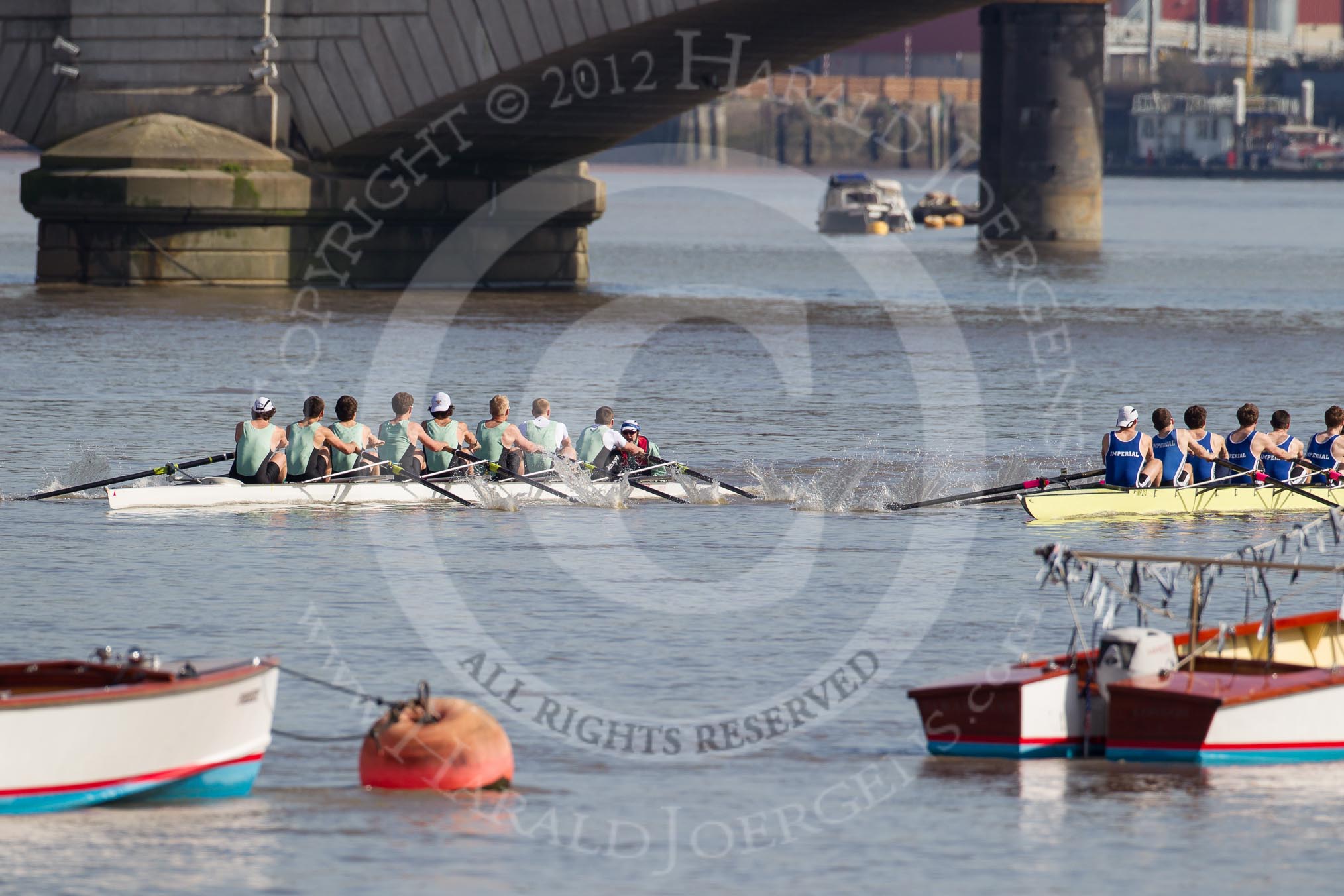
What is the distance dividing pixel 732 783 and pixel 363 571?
323 inches

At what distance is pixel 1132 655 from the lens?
49.9 ft

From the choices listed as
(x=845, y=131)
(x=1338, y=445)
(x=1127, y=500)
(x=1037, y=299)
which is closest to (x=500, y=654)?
(x=1127, y=500)

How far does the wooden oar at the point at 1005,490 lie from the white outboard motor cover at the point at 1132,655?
10.0 m

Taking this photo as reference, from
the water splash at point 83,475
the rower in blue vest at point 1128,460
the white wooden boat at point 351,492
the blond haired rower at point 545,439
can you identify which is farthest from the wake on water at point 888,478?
the water splash at point 83,475

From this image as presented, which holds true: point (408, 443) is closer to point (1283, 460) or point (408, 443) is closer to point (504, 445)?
point (504, 445)

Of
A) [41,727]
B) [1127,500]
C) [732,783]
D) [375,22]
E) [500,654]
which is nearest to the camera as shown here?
[41,727]

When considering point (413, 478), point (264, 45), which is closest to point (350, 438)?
point (413, 478)

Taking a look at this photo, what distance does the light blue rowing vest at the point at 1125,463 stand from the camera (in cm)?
2545

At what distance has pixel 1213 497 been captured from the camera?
85.4ft

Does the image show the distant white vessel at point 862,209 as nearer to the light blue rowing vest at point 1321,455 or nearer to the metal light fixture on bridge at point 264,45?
the metal light fixture on bridge at point 264,45

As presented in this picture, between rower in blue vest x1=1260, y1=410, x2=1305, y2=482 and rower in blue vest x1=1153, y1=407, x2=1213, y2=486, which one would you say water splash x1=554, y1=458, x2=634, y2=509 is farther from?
rower in blue vest x1=1260, y1=410, x2=1305, y2=482

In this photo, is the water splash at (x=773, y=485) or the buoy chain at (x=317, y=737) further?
the water splash at (x=773, y=485)

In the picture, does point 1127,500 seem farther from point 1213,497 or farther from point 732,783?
point 732,783

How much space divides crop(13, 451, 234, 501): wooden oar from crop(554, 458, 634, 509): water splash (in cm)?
381
